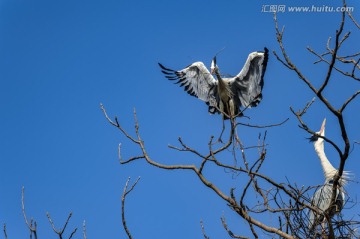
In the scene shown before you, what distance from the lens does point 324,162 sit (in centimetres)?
800

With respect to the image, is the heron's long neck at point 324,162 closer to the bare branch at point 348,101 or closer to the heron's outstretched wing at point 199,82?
the heron's outstretched wing at point 199,82

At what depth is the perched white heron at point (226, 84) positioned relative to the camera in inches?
375

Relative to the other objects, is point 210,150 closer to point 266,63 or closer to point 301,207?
point 301,207

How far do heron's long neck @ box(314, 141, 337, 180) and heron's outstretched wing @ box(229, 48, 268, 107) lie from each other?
51.3 inches

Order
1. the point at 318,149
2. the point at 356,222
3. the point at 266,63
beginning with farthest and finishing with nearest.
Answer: the point at 266,63 → the point at 318,149 → the point at 356,222

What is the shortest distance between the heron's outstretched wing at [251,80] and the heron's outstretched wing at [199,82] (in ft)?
1.07

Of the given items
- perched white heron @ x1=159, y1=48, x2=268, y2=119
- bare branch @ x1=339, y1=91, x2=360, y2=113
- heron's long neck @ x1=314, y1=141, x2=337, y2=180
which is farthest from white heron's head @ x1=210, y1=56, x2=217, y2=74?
bare branch @ x1=339, y1=91, x2=360, y2=113

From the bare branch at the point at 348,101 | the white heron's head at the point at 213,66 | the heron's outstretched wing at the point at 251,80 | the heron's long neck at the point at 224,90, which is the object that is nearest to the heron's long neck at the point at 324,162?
the heron's outstretched wing at the point at 251,80

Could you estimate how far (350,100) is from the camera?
126 inches

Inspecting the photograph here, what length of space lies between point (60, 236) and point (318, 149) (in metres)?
5.75

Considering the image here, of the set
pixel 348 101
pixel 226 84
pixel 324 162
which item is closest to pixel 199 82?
pixel 226 84

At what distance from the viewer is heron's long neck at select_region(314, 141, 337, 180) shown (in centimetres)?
769

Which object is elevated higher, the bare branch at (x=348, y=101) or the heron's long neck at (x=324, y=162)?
the heron's long neck at (x=324, y=162)

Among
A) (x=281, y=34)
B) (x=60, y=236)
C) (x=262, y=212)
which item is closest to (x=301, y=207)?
(x=262, y=212)
